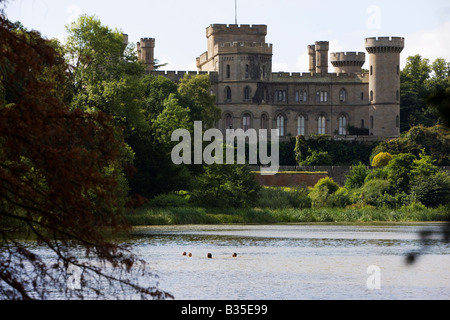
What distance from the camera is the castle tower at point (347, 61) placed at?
82.1m

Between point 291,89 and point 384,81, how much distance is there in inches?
311

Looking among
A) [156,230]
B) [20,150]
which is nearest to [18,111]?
[20,150]

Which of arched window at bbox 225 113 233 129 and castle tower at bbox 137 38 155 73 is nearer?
arched window at bbox 225 113 233 129

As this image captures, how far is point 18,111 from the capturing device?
7.57 meters

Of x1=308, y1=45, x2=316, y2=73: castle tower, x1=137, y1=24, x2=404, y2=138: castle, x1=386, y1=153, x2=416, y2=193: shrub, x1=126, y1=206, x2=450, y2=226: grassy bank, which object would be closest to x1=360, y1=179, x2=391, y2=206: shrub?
x1=386, y1=153, x2=416, y2=193: shrub

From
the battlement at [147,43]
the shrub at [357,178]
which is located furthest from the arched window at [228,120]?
the shrub at [357,178]

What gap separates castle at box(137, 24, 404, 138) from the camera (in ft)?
237

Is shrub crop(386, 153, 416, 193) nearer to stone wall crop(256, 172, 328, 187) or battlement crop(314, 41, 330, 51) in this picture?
stone wall crop(256, 172, 328, 187)

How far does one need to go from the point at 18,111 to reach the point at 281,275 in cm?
1250

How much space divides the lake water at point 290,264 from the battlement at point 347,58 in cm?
5127

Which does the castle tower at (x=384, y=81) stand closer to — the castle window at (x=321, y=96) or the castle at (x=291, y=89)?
the castle at (x=291, y=89)
